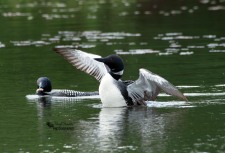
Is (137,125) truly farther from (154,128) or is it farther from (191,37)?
(191,37)

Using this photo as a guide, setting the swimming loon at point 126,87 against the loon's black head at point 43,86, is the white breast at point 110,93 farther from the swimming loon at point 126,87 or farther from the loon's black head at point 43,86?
the loon's black head at point 43,86

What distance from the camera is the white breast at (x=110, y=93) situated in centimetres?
1662

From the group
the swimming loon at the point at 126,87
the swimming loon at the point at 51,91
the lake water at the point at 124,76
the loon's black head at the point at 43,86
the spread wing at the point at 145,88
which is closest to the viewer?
the lake water at the point at 124,76

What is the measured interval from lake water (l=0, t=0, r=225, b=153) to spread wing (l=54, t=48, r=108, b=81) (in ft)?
2.05

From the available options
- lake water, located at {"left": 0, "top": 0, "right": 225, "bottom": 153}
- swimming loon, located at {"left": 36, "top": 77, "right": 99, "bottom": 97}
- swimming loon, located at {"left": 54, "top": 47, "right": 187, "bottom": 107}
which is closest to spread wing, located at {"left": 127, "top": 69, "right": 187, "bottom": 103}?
swimming loon, located at {"left": 54, "top": 47, "right": 187, "bottom": 107}

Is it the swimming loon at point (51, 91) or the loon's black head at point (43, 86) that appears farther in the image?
the loon's black head at point (43, 86)

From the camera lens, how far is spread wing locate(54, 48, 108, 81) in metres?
18.2

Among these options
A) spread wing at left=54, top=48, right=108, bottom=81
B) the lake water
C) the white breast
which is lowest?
the lake water

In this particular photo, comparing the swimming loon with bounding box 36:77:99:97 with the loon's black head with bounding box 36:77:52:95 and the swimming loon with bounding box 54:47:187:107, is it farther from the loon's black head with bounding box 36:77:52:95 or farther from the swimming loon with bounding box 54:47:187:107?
the swimming loon with bounding box 54:47:187:107

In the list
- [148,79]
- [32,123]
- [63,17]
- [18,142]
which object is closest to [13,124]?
[32,123]

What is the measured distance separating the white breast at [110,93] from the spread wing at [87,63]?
1.25m

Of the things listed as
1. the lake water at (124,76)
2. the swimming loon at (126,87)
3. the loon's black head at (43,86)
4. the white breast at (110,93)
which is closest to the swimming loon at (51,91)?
the loon's black head at (43,86)

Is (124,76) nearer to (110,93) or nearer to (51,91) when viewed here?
(51,91)

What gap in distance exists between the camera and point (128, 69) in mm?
22578
